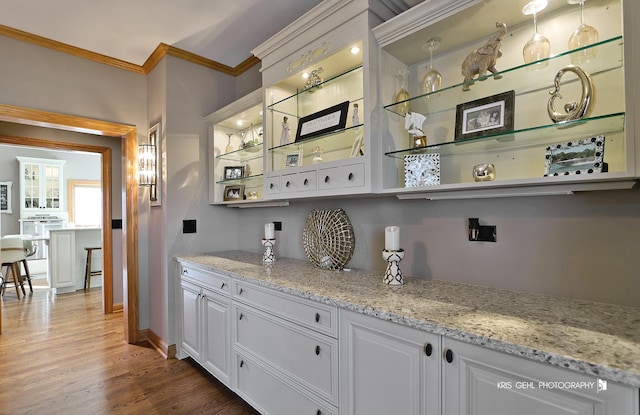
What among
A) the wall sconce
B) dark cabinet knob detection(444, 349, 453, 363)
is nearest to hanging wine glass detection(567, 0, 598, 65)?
dark cabinet knob detection(444, 349, 453, 363)

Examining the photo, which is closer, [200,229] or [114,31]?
[114,31]

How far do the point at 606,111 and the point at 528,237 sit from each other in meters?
0.58

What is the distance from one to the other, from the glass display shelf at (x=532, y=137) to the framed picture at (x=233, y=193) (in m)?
1.65

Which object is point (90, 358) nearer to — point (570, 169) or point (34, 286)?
point (570, 169)

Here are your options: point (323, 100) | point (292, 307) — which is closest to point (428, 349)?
point (292, 307)

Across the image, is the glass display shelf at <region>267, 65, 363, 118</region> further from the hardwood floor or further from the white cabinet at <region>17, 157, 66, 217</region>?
the white cabinet at <region>17, 157, 66, 217</region>

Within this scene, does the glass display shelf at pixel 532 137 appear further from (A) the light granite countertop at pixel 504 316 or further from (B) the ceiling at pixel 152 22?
(B) the ceiling at pixel 152 22

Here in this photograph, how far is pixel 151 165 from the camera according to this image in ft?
9.98

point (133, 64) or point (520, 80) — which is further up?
point (133, 64)

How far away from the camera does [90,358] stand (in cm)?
282

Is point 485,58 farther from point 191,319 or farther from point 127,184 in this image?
point 127,184

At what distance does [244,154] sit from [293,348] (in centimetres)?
185

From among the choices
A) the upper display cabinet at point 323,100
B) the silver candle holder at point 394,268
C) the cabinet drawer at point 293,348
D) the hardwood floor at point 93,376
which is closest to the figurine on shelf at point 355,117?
the upper display cabinet at point 323,100

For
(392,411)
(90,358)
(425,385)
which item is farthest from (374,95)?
(90,358)
